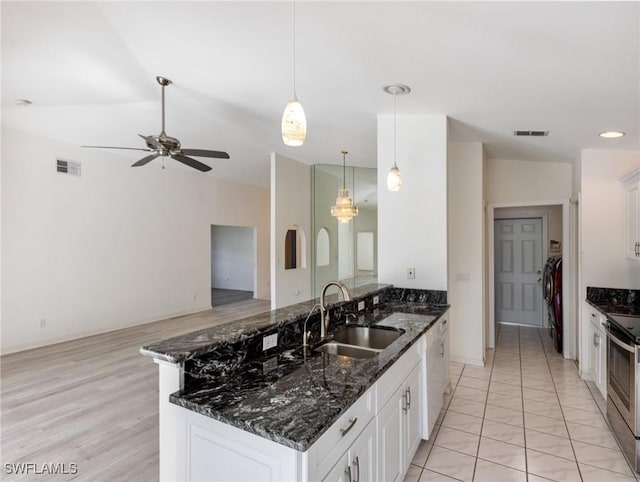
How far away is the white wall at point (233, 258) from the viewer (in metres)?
10.9

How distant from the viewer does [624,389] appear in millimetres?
2521

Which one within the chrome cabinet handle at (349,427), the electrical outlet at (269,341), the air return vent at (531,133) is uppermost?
the air return vent at (531,133)

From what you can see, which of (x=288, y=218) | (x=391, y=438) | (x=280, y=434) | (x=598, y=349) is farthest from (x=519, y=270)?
(x=280, y=434)

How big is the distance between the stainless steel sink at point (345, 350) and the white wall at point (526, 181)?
3.71 m

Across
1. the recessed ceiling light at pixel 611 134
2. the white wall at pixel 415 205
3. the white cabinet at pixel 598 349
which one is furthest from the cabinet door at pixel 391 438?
the recessed ceiling light at pixel 611 134

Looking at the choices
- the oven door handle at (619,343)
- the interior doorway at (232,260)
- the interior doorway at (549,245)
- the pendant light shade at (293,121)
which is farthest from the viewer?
the interior doorway at (232,260)

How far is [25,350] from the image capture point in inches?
188

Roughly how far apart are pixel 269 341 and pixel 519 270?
587cm

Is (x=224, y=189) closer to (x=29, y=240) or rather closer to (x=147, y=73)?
(x=29, y=240)

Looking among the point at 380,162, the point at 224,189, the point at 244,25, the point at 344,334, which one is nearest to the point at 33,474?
the point at 344,334

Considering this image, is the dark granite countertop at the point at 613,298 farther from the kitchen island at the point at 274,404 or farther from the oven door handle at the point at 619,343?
the kitchen island at the point at 274,404

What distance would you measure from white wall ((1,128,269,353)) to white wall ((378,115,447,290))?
15.2 ft

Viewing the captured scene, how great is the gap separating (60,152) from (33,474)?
455 cm

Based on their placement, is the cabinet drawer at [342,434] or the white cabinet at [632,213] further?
the white cabinet at [632,213]
